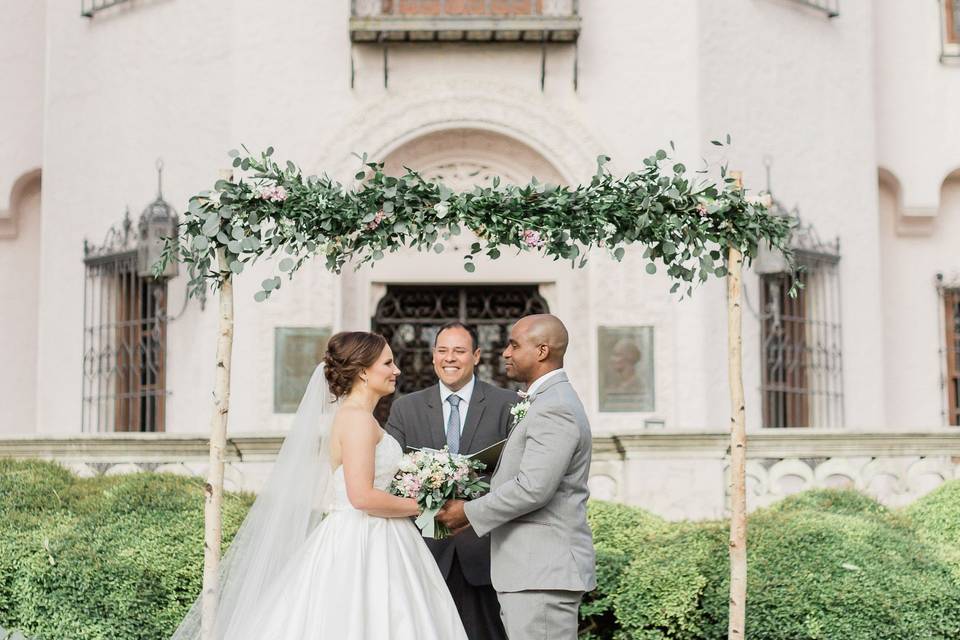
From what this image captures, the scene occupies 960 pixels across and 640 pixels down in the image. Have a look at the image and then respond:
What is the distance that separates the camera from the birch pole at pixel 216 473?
6.66m

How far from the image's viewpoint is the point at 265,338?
12734 millimetres

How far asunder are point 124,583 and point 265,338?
5.28 metres

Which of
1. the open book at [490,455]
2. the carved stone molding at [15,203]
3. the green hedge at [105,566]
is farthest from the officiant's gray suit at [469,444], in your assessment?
the carved stone molding at [15,203]

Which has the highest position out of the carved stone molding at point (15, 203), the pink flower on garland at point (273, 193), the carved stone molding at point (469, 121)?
the carved stone molding at point (469, 121)

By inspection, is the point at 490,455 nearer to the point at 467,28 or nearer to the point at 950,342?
the point at 467,28

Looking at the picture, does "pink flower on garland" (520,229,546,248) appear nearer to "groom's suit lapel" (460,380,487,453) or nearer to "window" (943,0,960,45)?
"groom's suit lapel" (460,380,487,453)

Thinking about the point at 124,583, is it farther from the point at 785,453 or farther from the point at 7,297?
the point at 7,297

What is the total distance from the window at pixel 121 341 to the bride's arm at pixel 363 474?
24.6 feet

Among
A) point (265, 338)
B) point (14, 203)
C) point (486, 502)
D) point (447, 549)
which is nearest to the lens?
point (486, 502)

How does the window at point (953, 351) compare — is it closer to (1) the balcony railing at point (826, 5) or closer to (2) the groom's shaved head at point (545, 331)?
(1) the balcony railing at point (826, 5)

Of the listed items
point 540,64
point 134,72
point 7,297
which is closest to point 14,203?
point 7,297

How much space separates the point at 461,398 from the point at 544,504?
1.50 meters

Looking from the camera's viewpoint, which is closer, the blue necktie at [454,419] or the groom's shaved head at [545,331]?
the groom's shaved head at [545,331]

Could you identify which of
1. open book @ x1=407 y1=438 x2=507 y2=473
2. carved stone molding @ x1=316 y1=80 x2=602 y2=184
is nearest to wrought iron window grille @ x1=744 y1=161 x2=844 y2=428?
carved stone molding @ x1=316 y1=80 x2=602 y2=184
